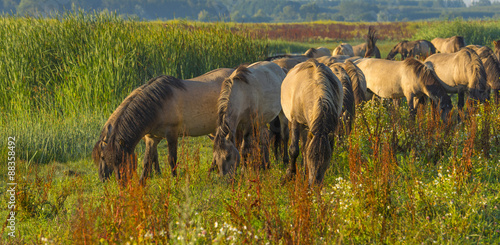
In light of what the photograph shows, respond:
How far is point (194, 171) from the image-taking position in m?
5.65

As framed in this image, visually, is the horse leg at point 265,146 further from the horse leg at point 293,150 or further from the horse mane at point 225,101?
the horse mane at point 225,101

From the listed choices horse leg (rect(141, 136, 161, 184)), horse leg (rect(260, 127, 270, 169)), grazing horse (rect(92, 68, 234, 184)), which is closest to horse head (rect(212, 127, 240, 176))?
grazing horse (rect(92, 68, 234, 184))

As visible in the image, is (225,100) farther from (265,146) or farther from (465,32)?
(465,32)

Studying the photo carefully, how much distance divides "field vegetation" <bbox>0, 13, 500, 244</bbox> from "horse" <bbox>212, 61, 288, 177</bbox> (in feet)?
1.01

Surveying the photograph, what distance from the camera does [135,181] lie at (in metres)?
3.87

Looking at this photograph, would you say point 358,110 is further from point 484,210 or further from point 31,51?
point 31,51

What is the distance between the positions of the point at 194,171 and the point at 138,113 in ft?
3.77

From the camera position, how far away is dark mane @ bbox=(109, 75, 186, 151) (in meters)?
5.83

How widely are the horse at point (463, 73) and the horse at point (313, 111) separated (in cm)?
552

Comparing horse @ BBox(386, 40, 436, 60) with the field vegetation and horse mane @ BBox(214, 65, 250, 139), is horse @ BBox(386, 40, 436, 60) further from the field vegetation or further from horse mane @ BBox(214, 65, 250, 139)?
horse mane @ BBox(214, 65, 250, 139)

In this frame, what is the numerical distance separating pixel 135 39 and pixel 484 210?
910 centimetres

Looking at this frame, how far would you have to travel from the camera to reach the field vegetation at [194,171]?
12.7 ft

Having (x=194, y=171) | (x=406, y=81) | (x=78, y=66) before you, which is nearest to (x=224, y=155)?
(x=194, y=171)

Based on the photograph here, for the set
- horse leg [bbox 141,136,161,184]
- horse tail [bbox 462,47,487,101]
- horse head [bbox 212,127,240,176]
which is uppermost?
horse tail [bbox 462,47,487,101]
